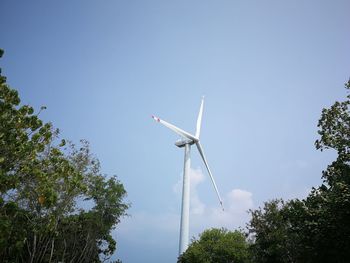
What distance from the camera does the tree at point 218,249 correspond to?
43.2 m

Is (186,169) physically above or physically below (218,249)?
above

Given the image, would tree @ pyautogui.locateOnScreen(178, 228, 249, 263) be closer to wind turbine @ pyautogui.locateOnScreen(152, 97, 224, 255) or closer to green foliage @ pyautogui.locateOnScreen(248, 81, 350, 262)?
wind turbine @ pyautogui.locateOnScreen(152, 97, 224, 255)

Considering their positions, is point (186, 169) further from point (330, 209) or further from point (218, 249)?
point (330, 209)

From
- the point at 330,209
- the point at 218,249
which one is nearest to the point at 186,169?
the point at 218,249

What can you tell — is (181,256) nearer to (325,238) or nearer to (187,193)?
(187,193)

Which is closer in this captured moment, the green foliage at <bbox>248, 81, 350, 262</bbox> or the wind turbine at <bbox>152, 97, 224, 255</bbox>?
the green foliage at <bbox>248, 81, 350, 262</bbox>

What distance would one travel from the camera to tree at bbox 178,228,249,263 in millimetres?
43156

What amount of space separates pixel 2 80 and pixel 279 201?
3372 centimetres

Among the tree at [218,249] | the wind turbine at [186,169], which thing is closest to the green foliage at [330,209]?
the tree at [218,249]

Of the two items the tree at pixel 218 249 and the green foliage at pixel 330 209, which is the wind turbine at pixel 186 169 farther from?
the green foliage at pixel 330 209

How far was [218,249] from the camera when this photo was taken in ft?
143

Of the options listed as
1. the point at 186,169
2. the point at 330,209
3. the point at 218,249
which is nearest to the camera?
the point at 330,209

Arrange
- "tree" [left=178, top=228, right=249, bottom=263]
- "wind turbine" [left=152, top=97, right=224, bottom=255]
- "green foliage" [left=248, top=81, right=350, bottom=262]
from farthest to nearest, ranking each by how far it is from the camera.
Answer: "wind turbine" [left=152, top=97, right=224, bottom=255] → "tree" [left=178, top=228, right=249, bottom=263] → "green foliage" [left=248, top=81, right=350, bottom=262]

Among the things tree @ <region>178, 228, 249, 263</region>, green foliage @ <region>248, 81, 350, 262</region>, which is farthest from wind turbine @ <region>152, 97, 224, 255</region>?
green foliage @ <region>248, 81, 350, 262</region>
